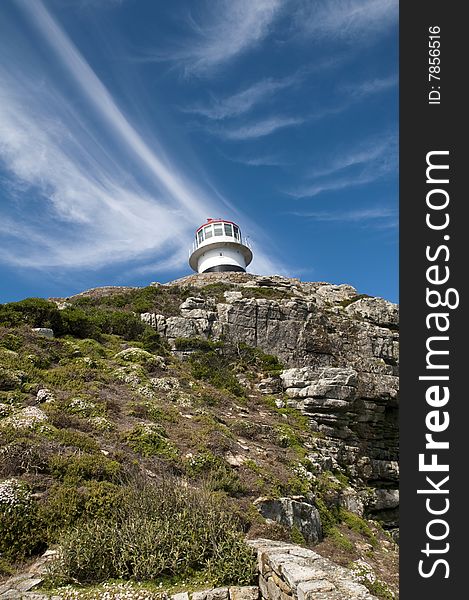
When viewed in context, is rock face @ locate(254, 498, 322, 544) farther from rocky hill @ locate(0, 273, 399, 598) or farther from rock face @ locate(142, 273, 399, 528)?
rock face @ locate(142, 273, 399, 528)

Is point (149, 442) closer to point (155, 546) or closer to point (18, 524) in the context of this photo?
point (18, 524)

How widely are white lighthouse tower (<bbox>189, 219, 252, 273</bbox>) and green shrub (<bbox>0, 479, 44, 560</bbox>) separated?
36.8 m

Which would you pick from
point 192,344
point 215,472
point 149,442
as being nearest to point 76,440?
point 149,442

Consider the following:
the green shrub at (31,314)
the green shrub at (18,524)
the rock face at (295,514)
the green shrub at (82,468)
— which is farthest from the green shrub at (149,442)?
the green shrub at (31,314)

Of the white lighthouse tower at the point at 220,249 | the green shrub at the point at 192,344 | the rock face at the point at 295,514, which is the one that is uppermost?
the white lighthouse tower at the point at 220,249

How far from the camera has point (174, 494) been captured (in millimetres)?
6133

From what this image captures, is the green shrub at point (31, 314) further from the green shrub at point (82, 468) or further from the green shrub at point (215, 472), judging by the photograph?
the green shrub at point (215, 472)

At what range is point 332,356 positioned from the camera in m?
22.0

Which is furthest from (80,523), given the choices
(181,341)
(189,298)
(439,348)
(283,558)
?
(189,298)

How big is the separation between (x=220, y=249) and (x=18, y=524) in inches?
1552

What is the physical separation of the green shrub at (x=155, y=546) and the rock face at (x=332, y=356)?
764cm

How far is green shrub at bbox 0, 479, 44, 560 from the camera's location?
17.5 feet

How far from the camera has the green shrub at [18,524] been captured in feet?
17.5

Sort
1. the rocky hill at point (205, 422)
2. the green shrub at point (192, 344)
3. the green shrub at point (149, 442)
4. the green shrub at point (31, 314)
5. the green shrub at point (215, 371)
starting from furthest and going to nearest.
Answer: the green shrub at point (192, 344), the green shrub at point (215, 371), the green shrub at point (31, 314), the green shrub at point (149, 442), the rocky hill at point (205, 422)
